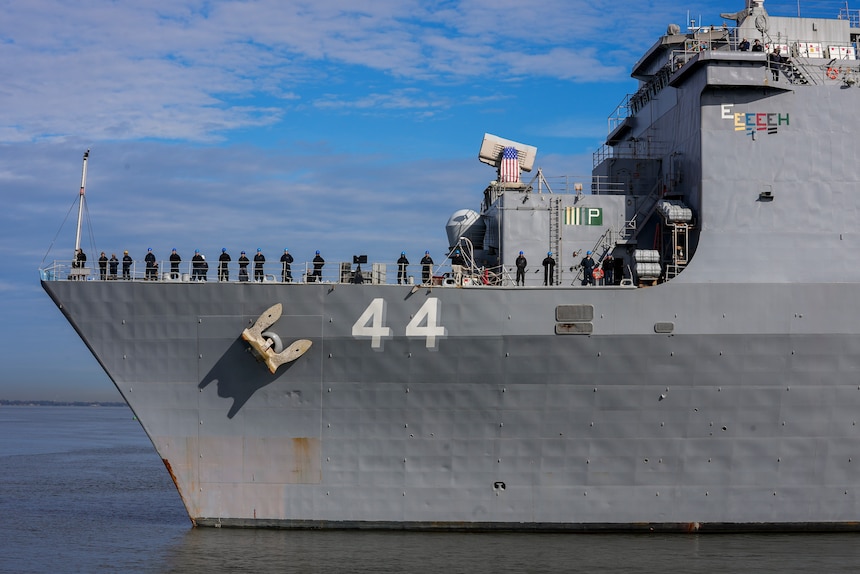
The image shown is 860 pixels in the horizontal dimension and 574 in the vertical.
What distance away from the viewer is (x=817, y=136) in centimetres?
2130

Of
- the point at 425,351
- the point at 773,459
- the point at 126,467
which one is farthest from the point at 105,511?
the point at 773,459

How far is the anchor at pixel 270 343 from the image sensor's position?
19938mm

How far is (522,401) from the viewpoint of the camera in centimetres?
2027

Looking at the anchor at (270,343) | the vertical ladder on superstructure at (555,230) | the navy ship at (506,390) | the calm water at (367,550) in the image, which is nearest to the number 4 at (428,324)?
the navy ship at (506,390)

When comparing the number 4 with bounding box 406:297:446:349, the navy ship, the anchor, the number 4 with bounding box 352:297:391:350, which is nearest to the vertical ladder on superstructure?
the navy ship

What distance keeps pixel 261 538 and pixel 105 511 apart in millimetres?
7832

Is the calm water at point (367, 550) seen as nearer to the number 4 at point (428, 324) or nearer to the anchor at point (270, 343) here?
the anchor at point (270, 343)

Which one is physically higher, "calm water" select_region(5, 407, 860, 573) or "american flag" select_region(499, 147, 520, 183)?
"american flag" select_region(499, 147, 520, 183)

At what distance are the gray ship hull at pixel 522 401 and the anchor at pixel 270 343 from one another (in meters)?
0.23

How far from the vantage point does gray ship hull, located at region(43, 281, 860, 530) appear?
20.2m

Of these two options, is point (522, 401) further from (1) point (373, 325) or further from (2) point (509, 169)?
(2) point (509, 169)

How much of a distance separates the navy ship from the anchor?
41 millimetres

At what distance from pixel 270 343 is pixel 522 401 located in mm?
6032

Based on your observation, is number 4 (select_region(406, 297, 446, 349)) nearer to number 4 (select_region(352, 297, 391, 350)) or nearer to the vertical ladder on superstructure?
number 4 (select_region(352, 297, 391, 350))
